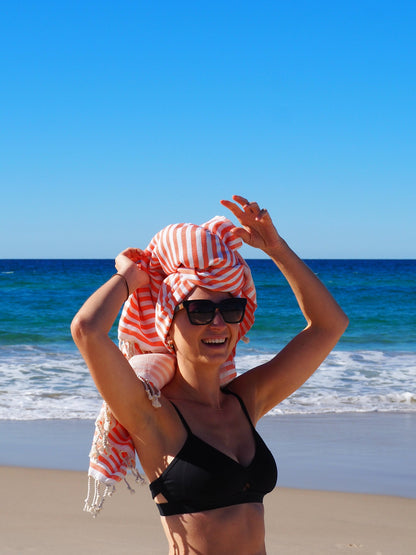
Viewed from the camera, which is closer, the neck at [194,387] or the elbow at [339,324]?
the neck at [194,387]

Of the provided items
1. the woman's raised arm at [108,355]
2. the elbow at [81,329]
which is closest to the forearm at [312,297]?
the woman's raised arm at [108,355]

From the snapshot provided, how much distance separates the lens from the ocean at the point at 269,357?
9.94m

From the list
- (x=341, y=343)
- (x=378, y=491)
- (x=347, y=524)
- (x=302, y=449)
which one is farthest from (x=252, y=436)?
(x=341, y=343)

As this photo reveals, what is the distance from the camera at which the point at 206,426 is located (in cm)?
263

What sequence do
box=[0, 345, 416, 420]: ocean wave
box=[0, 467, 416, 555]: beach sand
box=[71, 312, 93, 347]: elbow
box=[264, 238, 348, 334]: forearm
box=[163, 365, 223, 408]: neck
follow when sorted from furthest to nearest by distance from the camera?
box=[0, 345, 416, 420]: ocean wave, box=[0, 467, 416, 555]: beach sand, box=[264, 238, 348, 334]: forearm, box=[163, 365, 223, 408]: neck, box=[71, 312, 93, 347]: elbow

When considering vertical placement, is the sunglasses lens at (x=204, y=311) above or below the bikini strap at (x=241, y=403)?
above

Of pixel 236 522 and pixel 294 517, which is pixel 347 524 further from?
pixel 236 522

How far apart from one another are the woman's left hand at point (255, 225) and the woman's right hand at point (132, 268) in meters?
0.35

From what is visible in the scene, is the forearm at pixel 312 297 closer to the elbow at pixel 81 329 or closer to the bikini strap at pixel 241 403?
the bikini strap at pixel 241 403

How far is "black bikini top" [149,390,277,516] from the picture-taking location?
96.9 inches

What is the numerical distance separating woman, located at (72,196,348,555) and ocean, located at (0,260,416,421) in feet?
21.9

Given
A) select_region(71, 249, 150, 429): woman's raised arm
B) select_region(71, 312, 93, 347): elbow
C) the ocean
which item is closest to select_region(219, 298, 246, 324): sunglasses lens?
select_region(71, 249, 150, 429): woman's raised arm

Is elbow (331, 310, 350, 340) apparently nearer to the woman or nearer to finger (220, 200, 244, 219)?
the woman

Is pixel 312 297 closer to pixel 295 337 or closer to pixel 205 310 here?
pixel 295 337
